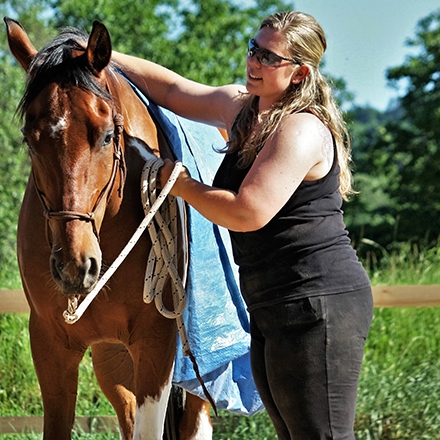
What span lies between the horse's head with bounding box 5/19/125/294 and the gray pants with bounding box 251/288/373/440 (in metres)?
0.64

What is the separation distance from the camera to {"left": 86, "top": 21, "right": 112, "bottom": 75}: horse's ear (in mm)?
2395

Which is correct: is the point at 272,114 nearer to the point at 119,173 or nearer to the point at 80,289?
the point at 119,173

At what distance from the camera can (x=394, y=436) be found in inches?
172

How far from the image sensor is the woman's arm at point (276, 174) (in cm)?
222

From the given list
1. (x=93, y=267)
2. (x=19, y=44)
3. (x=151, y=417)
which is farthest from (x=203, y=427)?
(x=19, y=44)

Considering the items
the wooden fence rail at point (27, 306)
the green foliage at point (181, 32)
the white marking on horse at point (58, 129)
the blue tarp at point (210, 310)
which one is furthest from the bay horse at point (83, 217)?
the green foliage at point (181, 32)

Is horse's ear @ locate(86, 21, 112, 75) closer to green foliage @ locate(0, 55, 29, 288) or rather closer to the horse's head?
the horse's head

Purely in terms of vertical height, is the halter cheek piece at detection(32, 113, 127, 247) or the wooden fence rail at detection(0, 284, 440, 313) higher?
the halter cheek piece at detection(32, 113, 127, 247)

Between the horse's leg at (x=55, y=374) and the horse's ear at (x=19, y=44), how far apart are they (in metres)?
0.97

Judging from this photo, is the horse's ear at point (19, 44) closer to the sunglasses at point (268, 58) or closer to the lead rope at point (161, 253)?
the lead rope at point (161, 253)

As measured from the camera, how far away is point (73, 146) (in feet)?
7.50

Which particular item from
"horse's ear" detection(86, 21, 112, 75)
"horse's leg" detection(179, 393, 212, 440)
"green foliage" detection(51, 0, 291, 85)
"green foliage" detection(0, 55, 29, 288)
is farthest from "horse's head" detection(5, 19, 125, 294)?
"green foliage" detection(51, 0, 291, 85)

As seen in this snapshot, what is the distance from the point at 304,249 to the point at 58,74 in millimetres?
987

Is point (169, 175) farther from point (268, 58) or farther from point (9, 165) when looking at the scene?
point (9, 165)
